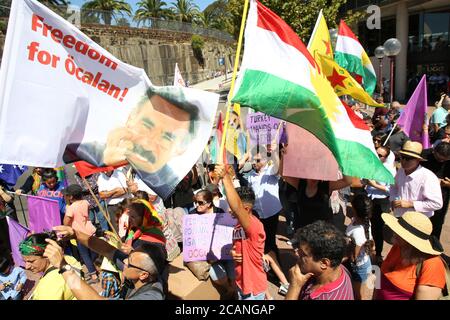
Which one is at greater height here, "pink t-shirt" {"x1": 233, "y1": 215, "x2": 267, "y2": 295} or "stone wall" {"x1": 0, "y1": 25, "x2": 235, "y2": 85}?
"stone wall" {"x1": 0, "y1": 25, "x2": 235, "y2": 85}

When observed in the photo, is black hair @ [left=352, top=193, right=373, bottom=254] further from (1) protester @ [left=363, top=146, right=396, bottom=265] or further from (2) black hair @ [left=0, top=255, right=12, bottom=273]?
(2) black hair @ [left=0, top=255, right=12, bottom=273]

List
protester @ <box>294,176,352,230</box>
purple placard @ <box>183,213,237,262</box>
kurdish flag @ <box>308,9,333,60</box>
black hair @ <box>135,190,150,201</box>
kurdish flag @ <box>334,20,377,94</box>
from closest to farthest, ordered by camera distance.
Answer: protester @ <box>294,176,352,230</box>, purple placard @ <box>183,213,237,262</box>, black hair @ <box>135,190,150,201</box>, kurdish flag @ <box>308,9,333,60</box>, kurdish flag @ <box>334,20,377,94</box>

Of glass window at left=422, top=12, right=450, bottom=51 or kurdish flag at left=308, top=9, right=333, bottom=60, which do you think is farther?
glass window at left=422, top=12, right=450, bottom=51

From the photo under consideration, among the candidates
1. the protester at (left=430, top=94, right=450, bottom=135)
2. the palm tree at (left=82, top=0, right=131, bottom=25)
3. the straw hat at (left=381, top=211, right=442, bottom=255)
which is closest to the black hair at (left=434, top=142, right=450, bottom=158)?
the straw hat at (left=381, top=211, right=442, bottom=255)

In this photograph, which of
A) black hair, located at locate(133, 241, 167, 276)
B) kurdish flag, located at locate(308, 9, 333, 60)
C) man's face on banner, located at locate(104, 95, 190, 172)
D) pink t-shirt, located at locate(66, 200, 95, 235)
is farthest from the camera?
kurdish flag, located at locate(308, 9, 333, 60)

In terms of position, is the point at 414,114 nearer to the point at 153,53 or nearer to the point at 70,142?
the point at 70,142

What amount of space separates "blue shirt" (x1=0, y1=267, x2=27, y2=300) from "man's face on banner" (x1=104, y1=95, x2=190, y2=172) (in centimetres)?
146

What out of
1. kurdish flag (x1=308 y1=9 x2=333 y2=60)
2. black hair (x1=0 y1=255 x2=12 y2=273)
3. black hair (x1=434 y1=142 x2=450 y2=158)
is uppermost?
kurdish flag (x1=308 y1=9 x2=333 y2=60)

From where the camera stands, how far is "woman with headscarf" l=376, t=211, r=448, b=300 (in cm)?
232

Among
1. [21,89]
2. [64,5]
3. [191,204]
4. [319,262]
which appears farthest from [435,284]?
[64,5]

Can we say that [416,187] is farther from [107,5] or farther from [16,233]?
[107,5]

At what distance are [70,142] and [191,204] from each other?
2930mm

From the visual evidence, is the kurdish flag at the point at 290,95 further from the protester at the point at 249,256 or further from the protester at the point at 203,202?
the protester at the point at 203,202

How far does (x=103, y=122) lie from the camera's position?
2.86 meters
